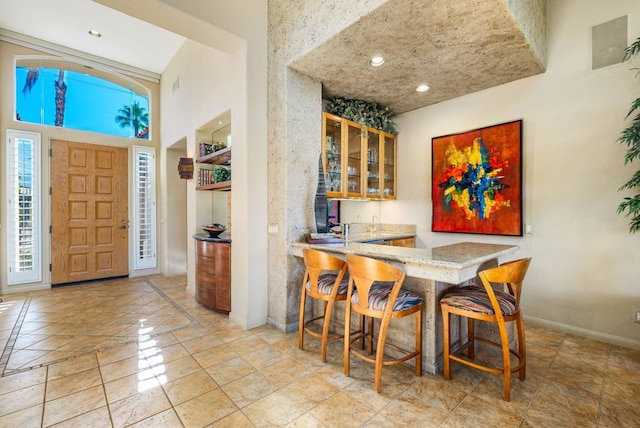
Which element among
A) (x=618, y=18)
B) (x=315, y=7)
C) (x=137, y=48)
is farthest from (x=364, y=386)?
(x=137, y=48)

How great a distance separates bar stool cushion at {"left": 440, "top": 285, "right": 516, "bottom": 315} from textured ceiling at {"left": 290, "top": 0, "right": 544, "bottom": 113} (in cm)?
213

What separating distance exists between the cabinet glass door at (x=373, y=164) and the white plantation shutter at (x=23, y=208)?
5.40m

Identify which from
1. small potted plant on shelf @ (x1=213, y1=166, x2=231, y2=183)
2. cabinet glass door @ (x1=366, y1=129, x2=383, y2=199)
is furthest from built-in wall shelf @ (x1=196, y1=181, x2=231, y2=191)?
cabinet glass door @ (x1=366, y1=129, x2=383, y2=199)

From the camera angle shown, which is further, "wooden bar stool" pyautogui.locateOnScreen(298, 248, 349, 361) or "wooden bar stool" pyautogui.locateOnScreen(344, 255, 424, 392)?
"wooden bar stool" pyautogui.locateOnScreen(298, 248, 349, 361)

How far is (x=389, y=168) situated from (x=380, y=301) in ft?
9.24

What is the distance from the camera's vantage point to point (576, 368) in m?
2.34

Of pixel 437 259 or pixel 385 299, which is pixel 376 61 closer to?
pixel 437 259

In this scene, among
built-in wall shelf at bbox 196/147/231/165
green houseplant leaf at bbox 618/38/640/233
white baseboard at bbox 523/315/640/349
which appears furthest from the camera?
built-in wall shelf at bbox 196/147/231/165

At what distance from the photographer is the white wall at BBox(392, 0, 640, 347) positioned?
2.72 metres

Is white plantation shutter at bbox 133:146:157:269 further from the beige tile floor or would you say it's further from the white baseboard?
the white baseboard

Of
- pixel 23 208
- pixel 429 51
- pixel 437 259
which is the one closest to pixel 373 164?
pixel 429 51

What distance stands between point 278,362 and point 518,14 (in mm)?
3485

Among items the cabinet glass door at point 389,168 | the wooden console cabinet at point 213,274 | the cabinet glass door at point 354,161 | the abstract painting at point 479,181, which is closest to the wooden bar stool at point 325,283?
the wooden console cabinet at point 213,274

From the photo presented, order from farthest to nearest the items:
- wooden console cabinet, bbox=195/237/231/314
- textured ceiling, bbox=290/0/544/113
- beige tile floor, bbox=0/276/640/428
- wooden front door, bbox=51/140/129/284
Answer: wooden front door, bbox=51/140/129/284 → wooden console cabinet, bbox=195/237/231/314 → textured ceiling, bbox=290/0/544/113 → beige tile floor, bbox=0/276/640/428
